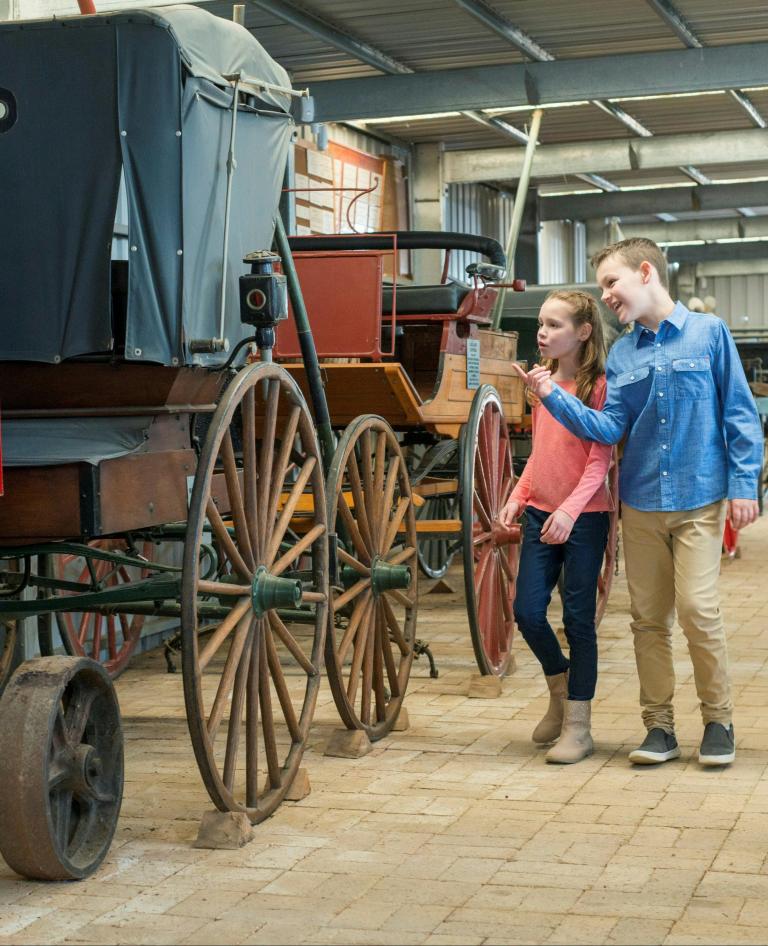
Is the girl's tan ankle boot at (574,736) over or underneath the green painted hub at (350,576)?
underneath

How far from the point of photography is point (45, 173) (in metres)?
3.89

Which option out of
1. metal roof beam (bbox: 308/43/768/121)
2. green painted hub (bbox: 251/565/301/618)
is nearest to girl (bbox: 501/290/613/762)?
green painted hub (bbox: 251/565/301/618)

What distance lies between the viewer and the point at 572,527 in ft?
15.8

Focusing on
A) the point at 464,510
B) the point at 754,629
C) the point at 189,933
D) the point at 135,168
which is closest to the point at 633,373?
the point at 464,510

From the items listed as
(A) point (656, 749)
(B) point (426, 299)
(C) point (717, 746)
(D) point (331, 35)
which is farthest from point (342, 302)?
(D) point (331, 35)

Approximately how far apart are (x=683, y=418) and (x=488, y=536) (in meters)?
1.74

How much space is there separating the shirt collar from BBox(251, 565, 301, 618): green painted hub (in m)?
1.49

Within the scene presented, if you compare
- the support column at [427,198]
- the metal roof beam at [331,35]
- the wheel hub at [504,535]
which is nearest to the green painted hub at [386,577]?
the wheel hub at [504,535]

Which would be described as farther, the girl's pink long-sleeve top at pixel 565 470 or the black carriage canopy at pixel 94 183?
the girl's pink long-sleeve top at pixel 565 470

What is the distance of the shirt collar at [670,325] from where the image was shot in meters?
4.76

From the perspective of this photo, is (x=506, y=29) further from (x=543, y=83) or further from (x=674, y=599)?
(x=674, y=599)

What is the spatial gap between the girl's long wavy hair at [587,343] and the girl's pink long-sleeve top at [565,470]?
30 millimetres

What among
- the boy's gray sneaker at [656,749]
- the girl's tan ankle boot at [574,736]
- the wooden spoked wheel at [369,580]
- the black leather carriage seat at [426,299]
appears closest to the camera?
the boy's gray sneaker at [656,749]

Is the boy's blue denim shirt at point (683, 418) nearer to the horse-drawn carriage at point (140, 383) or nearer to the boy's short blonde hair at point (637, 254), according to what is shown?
the boy's short blonde hair at point (637, 254)
